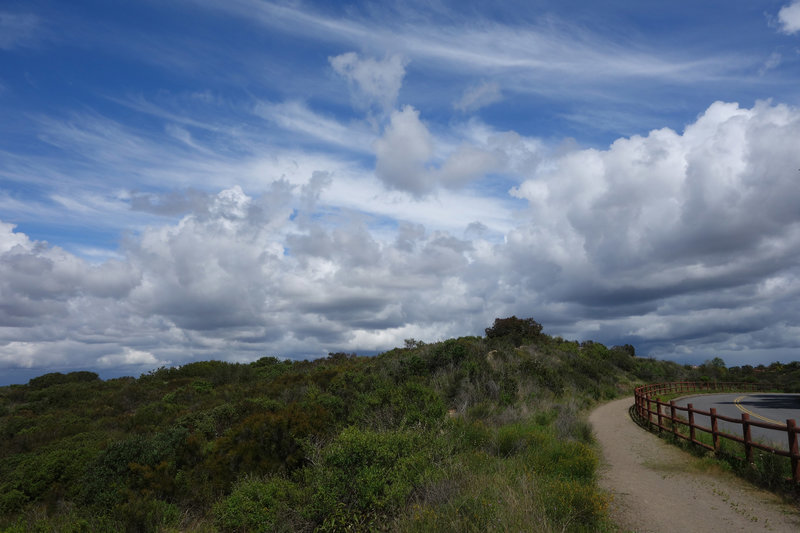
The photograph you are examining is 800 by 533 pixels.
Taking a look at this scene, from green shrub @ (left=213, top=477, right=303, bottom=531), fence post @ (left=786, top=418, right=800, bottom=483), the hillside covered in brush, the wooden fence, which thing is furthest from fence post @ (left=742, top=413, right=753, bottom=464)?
green shrub @ (left=213, top=477, right=303, bottom=531)

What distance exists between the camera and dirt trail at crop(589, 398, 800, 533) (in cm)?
732

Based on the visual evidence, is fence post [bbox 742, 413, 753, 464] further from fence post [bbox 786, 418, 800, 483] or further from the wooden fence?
fence post [bbox 786, 418, 800, 483]

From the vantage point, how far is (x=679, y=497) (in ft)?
28.9

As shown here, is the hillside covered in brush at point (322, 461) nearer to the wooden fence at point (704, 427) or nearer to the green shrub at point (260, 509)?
the green shrub at point (260, 509)

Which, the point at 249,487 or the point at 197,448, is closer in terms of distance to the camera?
the point at 249,487

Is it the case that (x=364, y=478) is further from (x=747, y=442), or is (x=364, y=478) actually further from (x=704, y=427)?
(x=704, y=427)

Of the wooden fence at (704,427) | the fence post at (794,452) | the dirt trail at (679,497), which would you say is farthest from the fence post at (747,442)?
the fence post at (794,452)

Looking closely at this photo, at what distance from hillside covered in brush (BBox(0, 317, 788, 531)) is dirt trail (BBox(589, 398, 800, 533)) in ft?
2.71

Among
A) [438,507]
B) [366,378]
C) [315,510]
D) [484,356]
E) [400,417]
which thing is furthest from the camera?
[484,356]

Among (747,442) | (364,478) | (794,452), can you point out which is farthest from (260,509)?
(747,442)

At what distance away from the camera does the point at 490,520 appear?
5926 millimetres

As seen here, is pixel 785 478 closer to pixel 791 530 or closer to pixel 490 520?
pixel 791 530

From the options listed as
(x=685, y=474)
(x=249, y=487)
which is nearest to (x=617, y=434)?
(x=685, y=474)

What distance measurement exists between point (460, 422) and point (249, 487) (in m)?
5.98
